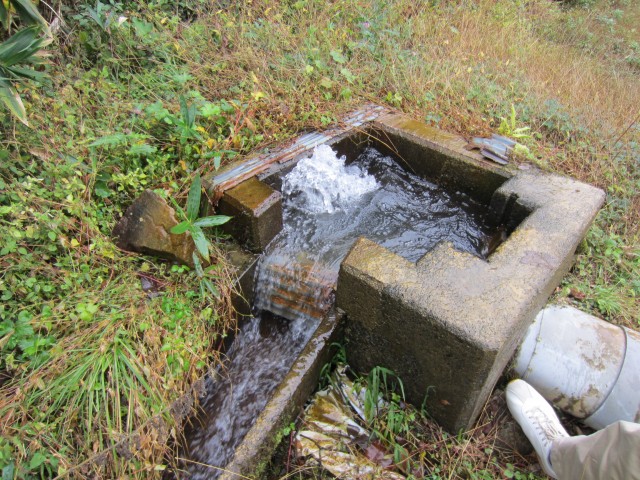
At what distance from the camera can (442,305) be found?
2.00 meters

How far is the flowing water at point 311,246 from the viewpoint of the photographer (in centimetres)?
250

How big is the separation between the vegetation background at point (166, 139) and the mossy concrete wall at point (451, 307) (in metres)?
0.45

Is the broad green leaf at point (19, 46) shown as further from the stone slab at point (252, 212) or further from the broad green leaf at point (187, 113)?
the stone slab at point (252, 212)

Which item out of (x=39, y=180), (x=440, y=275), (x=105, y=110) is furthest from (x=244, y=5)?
(x=440, y=275)

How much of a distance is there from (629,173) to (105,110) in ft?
15.3

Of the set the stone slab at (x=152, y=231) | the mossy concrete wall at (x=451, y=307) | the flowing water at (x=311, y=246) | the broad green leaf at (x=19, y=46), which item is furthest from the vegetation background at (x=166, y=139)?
the mossy concrete wall at (x=451, y=307)

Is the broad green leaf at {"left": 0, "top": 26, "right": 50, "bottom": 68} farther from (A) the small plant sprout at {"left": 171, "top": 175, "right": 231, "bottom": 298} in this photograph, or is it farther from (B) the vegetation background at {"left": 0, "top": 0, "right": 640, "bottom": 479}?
(A) the small plant sprout at {"left": 171, "top": 175, "right": 231, "bottom": 298}

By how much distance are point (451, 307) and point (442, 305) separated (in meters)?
0.04

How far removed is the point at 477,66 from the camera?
4789 millimetres

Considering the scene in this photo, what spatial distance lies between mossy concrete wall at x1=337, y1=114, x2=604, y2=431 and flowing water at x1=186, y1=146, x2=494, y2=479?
489 millimetres

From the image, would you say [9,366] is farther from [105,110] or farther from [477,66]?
[477,66]

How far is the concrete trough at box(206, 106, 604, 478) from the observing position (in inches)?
77.9

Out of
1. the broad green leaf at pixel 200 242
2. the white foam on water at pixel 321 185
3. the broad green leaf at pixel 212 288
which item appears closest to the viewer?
the broad green leaf at pixel 200 242

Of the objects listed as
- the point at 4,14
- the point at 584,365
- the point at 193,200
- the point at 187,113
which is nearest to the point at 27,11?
the point at 4,14
